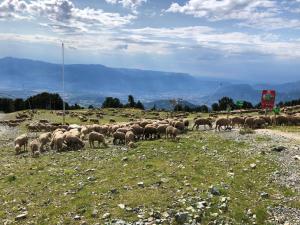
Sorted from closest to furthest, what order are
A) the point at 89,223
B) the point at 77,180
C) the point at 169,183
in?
the point at 89,223
the point at 169,183
the point at 77,180

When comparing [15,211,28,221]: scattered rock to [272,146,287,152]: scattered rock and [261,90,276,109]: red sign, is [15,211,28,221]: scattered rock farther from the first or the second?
[261,90,276,109]: red sign

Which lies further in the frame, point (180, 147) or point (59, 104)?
point (59, 104)

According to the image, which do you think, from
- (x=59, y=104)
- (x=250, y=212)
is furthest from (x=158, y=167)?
(x=59, y=104)

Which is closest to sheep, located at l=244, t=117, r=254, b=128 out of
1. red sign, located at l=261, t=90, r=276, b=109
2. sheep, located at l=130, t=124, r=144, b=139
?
red sign, located at l=261, t=90, r=276, b=109

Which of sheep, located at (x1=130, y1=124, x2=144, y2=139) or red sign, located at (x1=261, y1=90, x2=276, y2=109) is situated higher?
red sign, located at (x1=261, y1=90, x2=276, y2=109)

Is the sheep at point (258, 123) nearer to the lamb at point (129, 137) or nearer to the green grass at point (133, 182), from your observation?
the green grass at point (133, 182)

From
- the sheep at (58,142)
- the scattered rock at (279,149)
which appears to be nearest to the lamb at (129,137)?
the sheep at (58,142)

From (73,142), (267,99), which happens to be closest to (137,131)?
(73,142)

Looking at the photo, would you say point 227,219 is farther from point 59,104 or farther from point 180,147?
point 59,104

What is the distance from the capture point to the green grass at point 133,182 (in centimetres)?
1923

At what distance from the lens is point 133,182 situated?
2245 cm

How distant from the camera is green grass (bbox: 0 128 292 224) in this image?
19234mm

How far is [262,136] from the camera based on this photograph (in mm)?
38938

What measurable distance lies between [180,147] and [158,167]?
795 cm
